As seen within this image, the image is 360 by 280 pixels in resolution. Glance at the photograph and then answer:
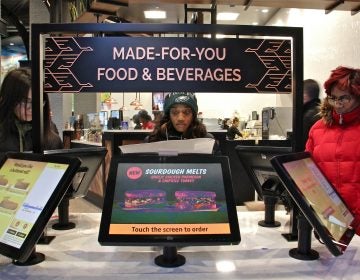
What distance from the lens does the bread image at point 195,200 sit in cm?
129

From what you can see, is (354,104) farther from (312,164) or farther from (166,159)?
(166,159)

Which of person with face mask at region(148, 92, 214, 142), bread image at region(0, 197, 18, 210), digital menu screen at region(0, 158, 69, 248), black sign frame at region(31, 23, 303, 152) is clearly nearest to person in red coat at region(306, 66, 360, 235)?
black sign frame at region(31, 23, 303, 152)

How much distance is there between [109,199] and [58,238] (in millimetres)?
527

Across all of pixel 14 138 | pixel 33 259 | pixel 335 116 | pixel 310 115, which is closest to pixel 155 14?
pixel 310 115

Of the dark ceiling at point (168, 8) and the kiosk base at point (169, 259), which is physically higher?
the dark ceiling at point (168, 8)

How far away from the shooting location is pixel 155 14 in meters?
9.20

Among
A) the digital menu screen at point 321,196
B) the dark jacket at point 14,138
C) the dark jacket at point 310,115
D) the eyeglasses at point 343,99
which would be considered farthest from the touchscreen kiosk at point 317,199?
the dark jacket at point 310,115

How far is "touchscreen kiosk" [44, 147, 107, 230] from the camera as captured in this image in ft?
5.73

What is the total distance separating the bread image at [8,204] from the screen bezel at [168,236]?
339 mm

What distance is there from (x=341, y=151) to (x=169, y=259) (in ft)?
4.30

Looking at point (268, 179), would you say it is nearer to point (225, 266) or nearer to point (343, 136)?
point (225, 266)

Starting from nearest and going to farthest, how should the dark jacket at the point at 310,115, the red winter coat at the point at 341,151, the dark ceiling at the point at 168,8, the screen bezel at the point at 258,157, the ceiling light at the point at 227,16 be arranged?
1. the screen bezel at the point at 258,157
2. the red winter coat at the point at 341,151
3. the dark jacket at the point at 310,115
4. the dark ceiling at the point at 168,8
5. the ceiling light at the point at 227,16

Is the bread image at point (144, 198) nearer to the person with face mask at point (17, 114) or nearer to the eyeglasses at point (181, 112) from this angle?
the person with face mask at point (17, 114)

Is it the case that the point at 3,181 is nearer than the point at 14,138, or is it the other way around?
the point at 3,181
